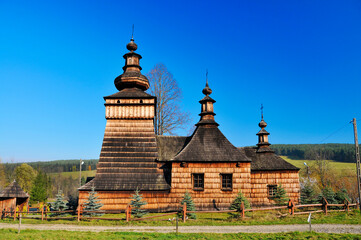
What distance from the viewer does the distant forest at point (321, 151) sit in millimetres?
76350

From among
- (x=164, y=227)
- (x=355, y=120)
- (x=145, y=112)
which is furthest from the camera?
(x=145, y=112)

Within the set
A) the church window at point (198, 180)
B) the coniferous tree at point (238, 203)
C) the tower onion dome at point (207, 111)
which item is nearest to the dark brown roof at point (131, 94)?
the tower onion dome at point (207, 111)

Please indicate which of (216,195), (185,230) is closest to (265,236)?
(185,230)

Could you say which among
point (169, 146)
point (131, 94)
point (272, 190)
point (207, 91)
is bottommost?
point (272, 190)

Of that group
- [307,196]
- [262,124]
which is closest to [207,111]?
[262,124]

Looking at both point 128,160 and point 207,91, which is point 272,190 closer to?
point 207,91

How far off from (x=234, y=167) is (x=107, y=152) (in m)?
10.6

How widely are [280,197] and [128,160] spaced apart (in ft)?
43.4

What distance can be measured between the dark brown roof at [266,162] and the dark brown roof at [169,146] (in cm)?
647

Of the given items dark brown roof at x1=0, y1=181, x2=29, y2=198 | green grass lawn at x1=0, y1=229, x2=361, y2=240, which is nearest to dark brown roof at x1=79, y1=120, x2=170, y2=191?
dark brown roof at x1=0, y1=181, x2=29, y2=198

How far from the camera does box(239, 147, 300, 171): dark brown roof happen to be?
21.5 metres

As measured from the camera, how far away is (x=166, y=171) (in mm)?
19812

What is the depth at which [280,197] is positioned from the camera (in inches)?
802

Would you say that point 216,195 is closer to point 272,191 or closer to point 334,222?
point 272,191
